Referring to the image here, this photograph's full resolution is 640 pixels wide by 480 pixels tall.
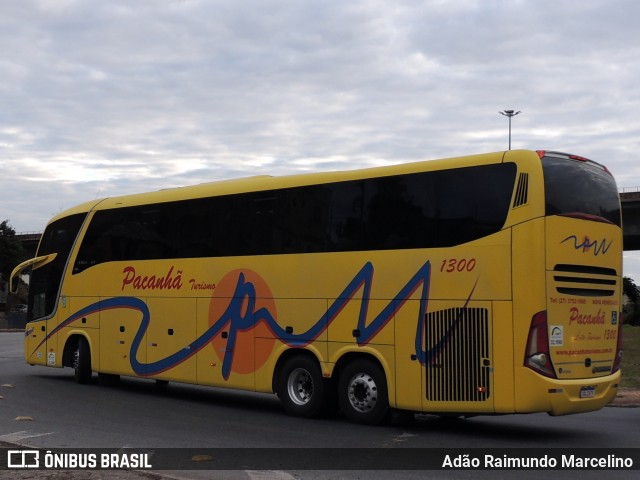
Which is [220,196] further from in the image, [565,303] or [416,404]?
[565,303]

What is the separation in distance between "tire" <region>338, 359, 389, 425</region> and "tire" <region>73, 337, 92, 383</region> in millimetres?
7439

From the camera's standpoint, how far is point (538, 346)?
10734 mm

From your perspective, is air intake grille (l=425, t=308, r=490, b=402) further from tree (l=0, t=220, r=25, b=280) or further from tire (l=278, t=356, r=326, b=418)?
tree (l=0, t=220, r=25, b=280)

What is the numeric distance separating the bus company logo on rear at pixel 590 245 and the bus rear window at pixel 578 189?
0.32 meters

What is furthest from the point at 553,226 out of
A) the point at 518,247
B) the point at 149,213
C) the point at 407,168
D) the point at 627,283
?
the point at 627,283

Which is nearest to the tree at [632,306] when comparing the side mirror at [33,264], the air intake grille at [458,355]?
the side mirror at [33,264]

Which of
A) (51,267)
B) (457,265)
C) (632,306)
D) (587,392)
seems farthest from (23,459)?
(632,306)

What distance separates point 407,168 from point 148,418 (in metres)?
5.48

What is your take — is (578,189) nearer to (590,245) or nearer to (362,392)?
(590,245)

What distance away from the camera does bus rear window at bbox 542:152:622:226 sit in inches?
434

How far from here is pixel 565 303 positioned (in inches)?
435

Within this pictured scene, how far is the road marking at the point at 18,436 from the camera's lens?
10.6 metres

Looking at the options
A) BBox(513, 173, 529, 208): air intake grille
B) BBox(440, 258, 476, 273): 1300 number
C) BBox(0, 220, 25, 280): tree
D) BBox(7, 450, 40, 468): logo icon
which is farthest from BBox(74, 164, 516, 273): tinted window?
BBox(0, 220, 25, 280): tree

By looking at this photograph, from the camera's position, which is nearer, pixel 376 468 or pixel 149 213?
pixel 376 468
